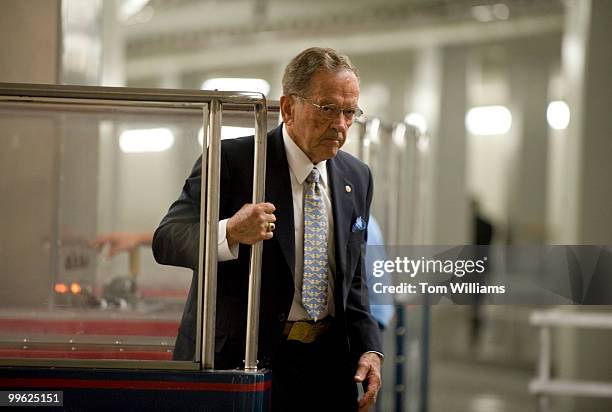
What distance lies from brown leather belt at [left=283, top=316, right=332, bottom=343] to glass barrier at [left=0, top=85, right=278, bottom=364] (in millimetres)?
349

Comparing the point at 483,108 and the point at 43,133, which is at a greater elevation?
the point at 483,108

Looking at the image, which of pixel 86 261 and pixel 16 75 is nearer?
pixel 86 261

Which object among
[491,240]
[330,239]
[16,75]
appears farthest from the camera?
[491,240]

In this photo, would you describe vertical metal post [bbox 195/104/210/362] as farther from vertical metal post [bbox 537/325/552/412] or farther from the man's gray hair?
vertical metal post [bbox 537/325/552/412]

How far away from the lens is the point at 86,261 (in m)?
4.13

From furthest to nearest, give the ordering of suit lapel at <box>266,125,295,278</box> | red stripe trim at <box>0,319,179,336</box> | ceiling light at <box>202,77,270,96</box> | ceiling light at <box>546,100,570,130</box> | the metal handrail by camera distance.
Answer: ceiling light at <box>202,77,270,96</box> → ceiling light at <box>546,100,570,130</box> → the metal handrail → red stripe trim at <box>0,319,179,336</box> → suit lapel at <box>266,125,295,278</box>

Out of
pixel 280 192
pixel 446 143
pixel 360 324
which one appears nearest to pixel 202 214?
pixel 280 192

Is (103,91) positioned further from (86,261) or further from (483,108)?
(483,108)

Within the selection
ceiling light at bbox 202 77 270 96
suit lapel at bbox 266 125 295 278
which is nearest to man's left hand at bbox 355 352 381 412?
suit lapel at bbox 266 125 295 278

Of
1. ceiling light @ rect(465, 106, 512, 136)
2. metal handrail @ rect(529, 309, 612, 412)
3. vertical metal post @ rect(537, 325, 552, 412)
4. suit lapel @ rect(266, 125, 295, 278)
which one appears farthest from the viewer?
ceiling light @ rect(465, 106, 512, 136)

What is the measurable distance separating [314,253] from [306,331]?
24 centimetres

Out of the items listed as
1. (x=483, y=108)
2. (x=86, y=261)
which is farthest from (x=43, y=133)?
(x=483, y=108)

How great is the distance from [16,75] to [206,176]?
201 centimetres

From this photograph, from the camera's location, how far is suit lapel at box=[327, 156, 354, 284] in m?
3.19
